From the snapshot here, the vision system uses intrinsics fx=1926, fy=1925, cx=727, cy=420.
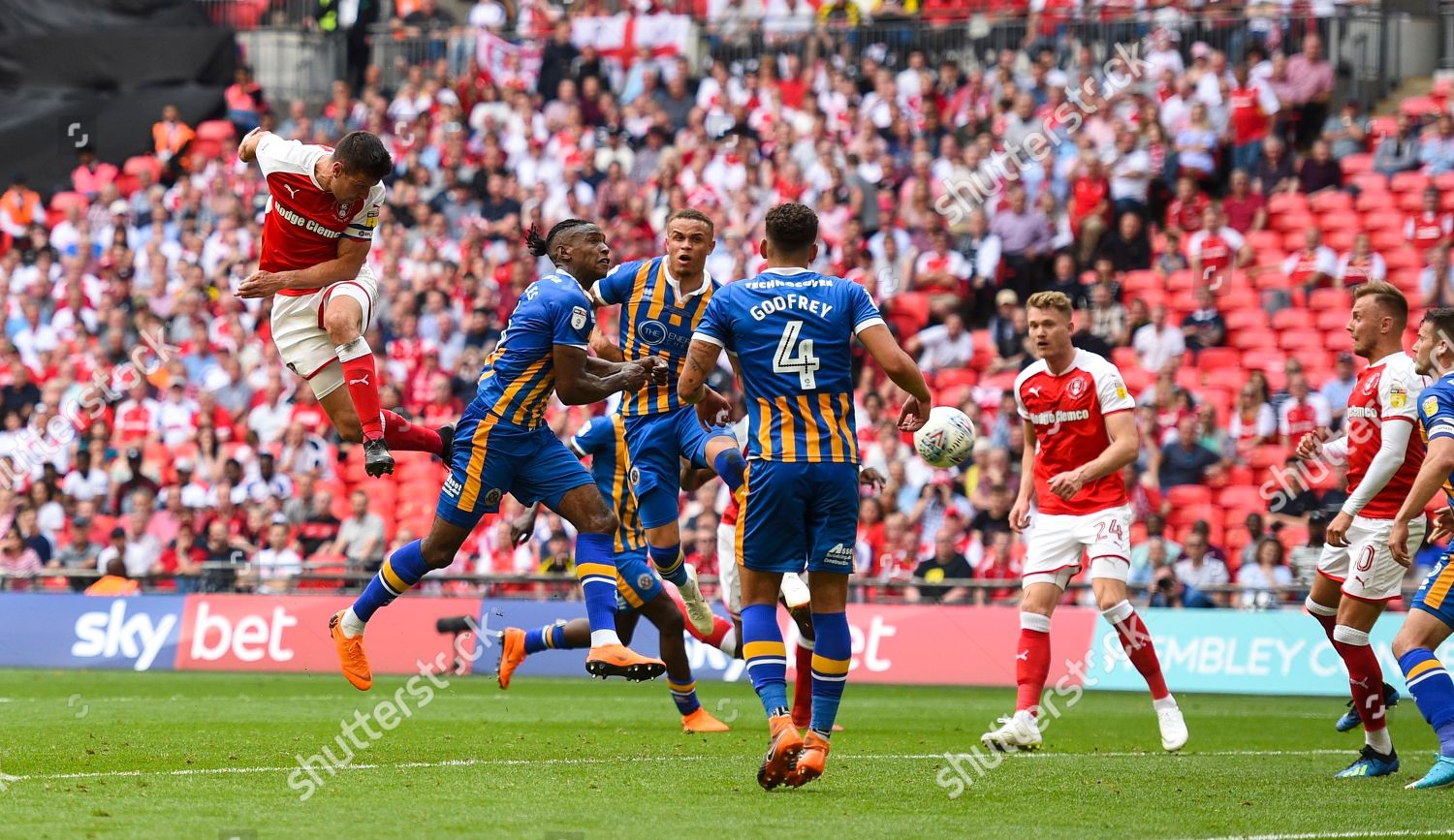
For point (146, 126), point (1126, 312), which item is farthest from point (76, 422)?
point (1126, 312)

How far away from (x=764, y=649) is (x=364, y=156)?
3.79 meters

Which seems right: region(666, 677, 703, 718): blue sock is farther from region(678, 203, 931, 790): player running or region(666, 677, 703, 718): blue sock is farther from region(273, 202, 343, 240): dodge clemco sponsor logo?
region(273, 202, 343, 240): dodge clemco sponsor logo

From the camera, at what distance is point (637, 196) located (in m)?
24.9

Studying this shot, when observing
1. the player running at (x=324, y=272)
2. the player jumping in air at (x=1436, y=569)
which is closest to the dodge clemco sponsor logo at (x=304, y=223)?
the player running at (x=324, y=272)

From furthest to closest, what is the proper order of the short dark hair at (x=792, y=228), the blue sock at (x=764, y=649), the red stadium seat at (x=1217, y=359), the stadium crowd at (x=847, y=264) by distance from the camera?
the red stadium seat at (x=1217, y=359), the stadium crowd at (x=847, y=264), the blue sock at (x=764, y=649), the short dark hair at (x=792, y=228)

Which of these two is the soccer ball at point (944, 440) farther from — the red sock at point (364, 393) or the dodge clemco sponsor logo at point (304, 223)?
the dodge clemco sponsor logo at point (304, 223)

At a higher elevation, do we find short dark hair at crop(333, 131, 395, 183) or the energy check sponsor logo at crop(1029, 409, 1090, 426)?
short dark hair at crop(333, 131, 395, 183)

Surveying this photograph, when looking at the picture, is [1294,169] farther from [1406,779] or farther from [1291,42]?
[1406,779]

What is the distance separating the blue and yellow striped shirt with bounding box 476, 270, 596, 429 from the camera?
36.2 ft

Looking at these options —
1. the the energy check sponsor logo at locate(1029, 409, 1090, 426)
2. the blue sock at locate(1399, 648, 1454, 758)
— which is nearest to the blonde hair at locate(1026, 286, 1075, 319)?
the the energy check sponsor logo at locate(1029, 409, 1090, 426)

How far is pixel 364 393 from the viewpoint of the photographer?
1107 centimetres

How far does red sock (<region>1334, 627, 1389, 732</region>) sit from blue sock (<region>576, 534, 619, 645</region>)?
161 inches

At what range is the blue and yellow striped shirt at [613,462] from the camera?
12445 mm

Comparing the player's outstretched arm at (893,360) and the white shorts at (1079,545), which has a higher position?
the player's outstretched arm at (893,360)
